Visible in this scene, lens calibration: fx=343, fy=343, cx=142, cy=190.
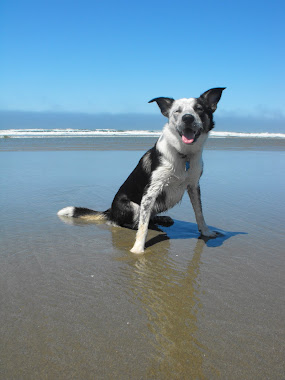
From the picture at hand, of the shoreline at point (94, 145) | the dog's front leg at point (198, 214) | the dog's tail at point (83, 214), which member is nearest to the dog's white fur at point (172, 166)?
the dog's front leg at point (198, 214)

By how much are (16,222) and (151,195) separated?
1.92 m

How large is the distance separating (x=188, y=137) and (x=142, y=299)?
2001 millimetres

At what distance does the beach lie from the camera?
1925mm

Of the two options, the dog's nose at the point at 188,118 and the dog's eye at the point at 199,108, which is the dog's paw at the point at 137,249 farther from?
the dog's eye at the point at 199,108

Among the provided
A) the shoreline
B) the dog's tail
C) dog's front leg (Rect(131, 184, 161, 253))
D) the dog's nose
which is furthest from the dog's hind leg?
the shoreline

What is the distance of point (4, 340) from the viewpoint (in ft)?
6.80

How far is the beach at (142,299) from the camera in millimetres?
1925

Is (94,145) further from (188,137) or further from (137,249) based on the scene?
(137,249)

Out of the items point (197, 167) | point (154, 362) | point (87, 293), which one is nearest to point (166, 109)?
point (197, 167)

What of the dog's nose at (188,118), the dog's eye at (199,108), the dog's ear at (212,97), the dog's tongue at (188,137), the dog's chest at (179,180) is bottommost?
the dog's chest at (179,180)

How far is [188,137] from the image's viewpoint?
3939 mm

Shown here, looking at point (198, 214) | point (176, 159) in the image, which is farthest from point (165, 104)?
point (198, 214)

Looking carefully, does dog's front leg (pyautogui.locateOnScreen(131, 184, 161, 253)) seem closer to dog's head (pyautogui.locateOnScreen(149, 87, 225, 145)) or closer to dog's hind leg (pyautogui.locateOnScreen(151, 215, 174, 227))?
dog's head (pyautogui.locateOnScreen(149, 87, 225, 145))

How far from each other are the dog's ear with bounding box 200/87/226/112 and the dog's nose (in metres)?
0.47
